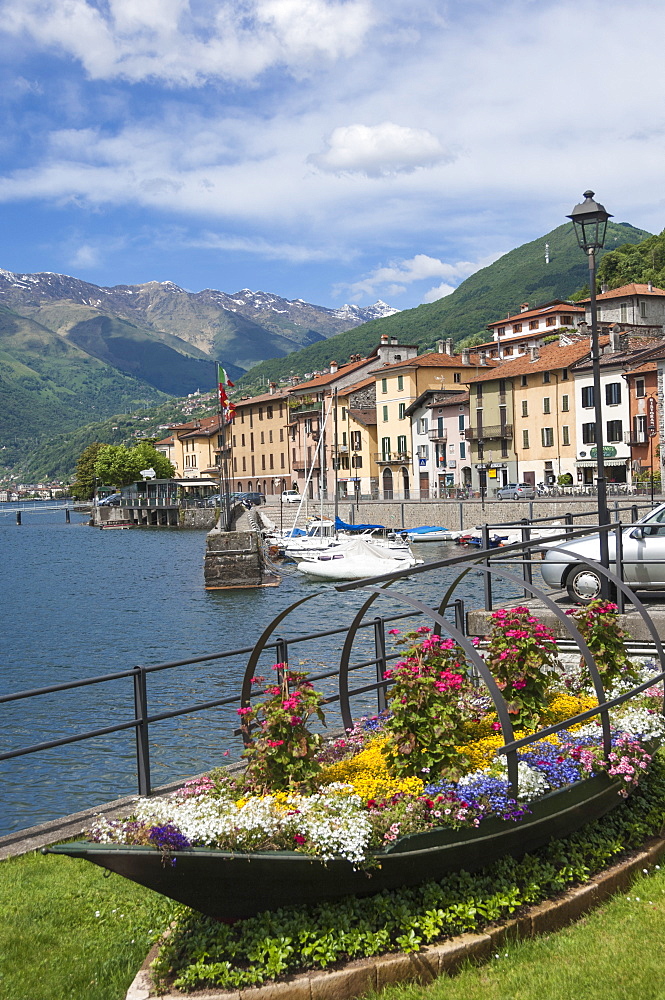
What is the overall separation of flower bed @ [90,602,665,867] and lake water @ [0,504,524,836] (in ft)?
9.56

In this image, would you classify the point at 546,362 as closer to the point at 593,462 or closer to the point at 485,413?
the point at 485,413

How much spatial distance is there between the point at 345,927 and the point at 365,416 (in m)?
95.3

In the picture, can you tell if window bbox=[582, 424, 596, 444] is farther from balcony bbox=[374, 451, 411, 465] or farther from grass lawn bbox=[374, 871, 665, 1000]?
grass lawn bbox=[374, 871, 665, 1000]

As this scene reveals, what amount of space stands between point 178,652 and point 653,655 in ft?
63.6

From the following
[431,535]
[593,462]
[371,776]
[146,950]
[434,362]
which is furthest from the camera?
[434,362]

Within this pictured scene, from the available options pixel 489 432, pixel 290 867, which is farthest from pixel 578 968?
pixel 489 432

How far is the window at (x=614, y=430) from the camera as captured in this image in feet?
221

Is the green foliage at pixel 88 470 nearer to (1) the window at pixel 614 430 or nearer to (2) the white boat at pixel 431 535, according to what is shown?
(2) the white boat at pixel 431 535

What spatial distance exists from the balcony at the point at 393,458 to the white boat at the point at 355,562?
43.7 m

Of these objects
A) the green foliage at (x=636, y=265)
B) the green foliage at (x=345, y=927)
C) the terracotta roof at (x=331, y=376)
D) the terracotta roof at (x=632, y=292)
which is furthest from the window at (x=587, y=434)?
the green foliage at (x=345, y=927)

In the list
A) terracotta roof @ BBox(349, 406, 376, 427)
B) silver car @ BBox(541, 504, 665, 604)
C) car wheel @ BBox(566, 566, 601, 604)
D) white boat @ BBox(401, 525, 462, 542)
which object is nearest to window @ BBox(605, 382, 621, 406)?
white boat @ BBox(401, 525, 462, 542)

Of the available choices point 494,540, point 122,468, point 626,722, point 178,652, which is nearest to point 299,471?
point 122,468

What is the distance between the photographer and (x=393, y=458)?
93.1 meters

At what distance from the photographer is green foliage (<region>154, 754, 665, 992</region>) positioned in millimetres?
A: 4608
